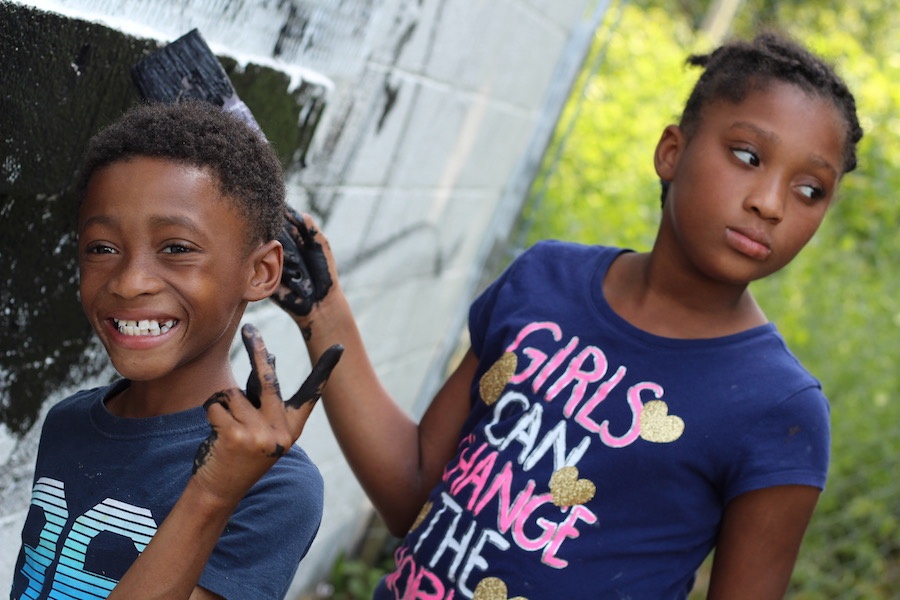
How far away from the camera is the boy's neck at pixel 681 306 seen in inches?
75.4

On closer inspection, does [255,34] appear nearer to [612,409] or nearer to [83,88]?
[83,88]

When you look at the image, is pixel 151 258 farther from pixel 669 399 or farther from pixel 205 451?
pixel 669 399

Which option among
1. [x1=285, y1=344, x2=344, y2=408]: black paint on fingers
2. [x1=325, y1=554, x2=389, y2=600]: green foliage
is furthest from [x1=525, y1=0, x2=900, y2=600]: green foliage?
[x1=285, y1=344, x2=344, y2=408]: black paint on fingers

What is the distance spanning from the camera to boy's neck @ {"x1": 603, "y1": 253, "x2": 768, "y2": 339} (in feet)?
6.28

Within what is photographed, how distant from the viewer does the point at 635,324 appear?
194 centimetres

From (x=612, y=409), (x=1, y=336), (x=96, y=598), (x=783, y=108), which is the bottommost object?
(x=96, y=598)

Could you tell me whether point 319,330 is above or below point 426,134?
below

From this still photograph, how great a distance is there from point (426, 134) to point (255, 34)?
1200 mm

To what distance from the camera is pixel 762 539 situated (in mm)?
1778

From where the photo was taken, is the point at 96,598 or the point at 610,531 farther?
the point at 610,531

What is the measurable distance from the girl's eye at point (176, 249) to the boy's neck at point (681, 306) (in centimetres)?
80

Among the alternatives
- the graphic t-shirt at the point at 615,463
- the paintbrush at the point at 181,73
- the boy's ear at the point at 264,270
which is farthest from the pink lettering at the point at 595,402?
the paintbrush at the point at 181,73

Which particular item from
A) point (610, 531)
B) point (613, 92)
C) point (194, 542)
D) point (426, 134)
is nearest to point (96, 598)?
point (194, 542)

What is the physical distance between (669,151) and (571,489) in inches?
25.9
